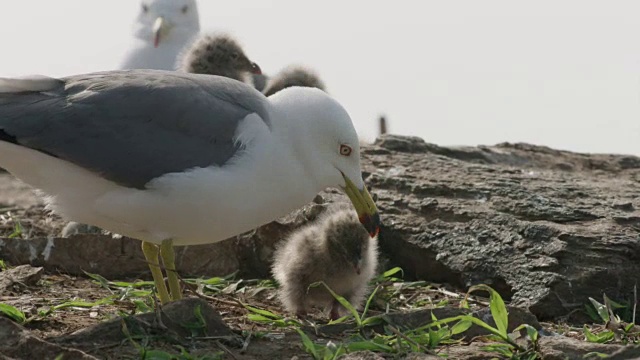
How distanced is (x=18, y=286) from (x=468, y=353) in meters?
2.66

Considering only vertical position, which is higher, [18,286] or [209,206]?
[209,206]

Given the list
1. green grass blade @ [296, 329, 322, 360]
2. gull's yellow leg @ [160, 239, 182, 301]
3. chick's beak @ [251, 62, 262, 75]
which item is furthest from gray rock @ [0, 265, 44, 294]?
chick's beak @ [251, 62, 262, 75]

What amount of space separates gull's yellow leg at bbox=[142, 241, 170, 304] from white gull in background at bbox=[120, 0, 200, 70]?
5.95 m

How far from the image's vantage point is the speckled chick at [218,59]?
1050 cm

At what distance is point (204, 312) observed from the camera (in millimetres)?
5992

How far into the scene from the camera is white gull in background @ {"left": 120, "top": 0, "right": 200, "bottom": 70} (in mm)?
13188

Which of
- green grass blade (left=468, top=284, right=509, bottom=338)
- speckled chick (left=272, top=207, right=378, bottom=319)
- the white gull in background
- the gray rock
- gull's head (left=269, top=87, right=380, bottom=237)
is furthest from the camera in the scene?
the white gull in background

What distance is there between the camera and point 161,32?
561 inches

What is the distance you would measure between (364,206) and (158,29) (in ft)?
25.3

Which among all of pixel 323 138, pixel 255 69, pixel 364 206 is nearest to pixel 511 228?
pixel 364 206

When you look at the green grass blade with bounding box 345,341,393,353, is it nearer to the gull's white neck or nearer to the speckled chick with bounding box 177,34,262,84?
the speckled chick with bounding box 177,34,262,84

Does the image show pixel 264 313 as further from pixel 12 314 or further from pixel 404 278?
pixel 404 278

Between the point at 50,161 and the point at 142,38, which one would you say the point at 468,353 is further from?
the point at 142,38

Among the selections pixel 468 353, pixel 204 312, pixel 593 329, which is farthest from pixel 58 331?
pixel 593 329
